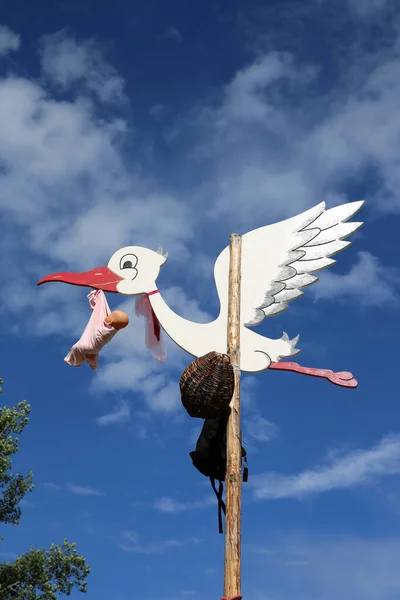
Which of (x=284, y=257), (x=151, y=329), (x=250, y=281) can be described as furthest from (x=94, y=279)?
(x=284, y=257)

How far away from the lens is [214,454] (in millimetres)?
5031

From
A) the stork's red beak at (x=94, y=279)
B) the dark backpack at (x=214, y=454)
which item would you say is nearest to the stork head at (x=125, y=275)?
the stork's red beak at (x=94, y=279)

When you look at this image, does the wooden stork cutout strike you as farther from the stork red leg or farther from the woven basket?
the woven basket

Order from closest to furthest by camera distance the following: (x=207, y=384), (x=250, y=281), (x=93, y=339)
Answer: (x=207, y=384) < (x=93, y=339) < (x=250, y=281)

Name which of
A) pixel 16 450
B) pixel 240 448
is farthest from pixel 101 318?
pixel 16 450

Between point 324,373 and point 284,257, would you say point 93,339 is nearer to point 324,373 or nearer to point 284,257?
point 284,257

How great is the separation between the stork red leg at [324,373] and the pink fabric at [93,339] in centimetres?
137

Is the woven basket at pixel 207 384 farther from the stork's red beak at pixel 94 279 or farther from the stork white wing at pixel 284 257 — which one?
the stork's red beak at pixel 94 279

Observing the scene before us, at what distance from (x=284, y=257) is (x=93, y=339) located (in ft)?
5.53

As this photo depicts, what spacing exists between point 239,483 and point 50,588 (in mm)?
7090

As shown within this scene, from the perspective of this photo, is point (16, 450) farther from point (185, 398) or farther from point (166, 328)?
point (185, 398)

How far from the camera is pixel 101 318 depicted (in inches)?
226

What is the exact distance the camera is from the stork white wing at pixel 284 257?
5.76 metres

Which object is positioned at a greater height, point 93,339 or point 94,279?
point 94,279
